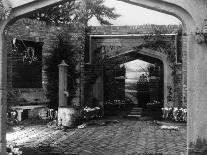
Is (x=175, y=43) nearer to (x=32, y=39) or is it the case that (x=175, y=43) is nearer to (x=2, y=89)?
(x=32, y=39)

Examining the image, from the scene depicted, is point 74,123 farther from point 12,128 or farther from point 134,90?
point 134,90

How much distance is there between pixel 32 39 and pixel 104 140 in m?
5.88

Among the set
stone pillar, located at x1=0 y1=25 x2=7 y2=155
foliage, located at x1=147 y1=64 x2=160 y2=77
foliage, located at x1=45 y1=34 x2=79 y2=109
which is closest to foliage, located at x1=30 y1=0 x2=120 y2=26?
foliage, located at x1=147 y1=64 x2=160 y2=77

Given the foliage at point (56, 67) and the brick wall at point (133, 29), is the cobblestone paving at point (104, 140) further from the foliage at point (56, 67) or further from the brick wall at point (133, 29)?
the brick wall at point (133, 29)

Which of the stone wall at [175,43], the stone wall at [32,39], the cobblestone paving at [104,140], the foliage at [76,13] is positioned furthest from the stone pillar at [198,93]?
the foliage at [76,13]

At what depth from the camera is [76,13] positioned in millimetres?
24047

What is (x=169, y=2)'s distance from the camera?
4.84 metres

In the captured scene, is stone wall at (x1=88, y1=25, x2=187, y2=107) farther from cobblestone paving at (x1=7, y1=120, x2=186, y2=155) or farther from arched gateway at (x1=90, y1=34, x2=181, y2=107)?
cobblestone paving at (x1=7, y1=120, x2=186, y2=155)

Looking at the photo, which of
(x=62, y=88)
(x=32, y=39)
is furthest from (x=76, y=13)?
(x=62, y=88)

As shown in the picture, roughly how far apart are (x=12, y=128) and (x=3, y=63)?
510cm

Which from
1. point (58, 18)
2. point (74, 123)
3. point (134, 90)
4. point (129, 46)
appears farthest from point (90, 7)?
point (74, 123)

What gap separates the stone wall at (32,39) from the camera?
11.8 meters

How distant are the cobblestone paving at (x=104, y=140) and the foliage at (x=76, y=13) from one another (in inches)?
478

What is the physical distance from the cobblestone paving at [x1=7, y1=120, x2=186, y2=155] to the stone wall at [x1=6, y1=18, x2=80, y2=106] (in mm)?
1876
